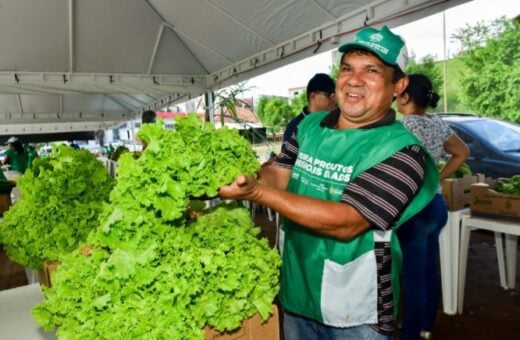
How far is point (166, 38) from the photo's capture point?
771cm

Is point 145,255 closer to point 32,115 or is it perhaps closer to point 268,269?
point 268,269

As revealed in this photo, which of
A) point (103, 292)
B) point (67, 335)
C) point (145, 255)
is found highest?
point (145, 255)

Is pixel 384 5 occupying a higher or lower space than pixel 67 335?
higher

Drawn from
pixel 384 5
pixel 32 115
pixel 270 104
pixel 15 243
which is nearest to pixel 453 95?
pixel 384 5

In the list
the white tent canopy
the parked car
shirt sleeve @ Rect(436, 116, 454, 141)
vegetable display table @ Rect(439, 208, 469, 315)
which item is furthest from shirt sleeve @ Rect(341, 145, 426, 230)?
the parked car

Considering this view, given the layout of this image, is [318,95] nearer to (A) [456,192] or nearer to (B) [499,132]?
(A) [456,192]

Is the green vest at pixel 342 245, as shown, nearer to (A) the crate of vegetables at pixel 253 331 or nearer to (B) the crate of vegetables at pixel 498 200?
(A) the crate of vegetables at pixel 253 331

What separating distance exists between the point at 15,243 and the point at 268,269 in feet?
4.54

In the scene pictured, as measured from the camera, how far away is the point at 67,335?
3.74 ft

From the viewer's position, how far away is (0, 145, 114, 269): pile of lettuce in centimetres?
186

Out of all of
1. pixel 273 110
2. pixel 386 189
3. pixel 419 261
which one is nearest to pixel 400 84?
pixel 386 189

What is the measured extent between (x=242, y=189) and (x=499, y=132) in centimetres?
642

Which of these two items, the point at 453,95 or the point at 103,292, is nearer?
the point at 103,292

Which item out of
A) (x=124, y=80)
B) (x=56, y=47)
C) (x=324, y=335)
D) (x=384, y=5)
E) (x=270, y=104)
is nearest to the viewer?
(x=324, y=335)
